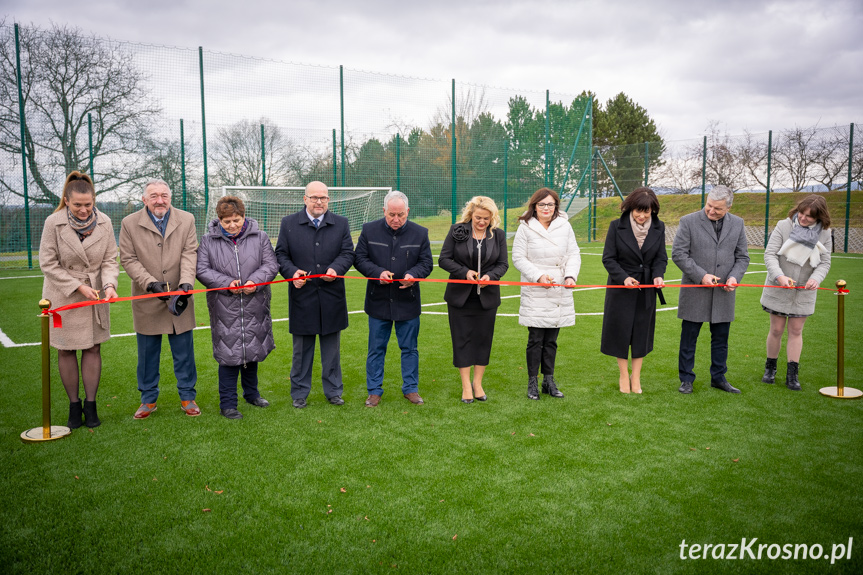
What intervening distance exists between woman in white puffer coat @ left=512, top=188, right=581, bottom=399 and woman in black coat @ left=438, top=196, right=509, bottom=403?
0.23 meters

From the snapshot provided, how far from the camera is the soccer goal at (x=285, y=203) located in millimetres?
15047

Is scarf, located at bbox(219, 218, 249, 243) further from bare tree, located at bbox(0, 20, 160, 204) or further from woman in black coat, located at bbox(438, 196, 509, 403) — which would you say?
bare tree, located at bbox(0, 20, 160, 204)

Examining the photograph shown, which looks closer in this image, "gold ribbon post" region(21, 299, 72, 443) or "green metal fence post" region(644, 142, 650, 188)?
"gold ribbon post" region(21, 299, 72, 443)

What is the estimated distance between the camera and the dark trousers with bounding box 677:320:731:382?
520cm

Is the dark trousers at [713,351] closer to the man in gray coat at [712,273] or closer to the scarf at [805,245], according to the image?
the man in gray coat at [712,273]

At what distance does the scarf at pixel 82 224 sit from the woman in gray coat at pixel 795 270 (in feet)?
18.1

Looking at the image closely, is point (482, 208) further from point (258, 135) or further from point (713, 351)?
point (258, 135)

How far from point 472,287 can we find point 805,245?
9.87ft

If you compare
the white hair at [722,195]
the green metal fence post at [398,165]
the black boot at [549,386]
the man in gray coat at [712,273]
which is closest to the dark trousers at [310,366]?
the black boot at [549,386]

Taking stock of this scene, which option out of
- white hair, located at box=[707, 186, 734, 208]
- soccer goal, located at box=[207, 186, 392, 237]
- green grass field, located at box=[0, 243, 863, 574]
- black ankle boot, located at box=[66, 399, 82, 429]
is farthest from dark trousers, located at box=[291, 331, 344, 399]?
soccer goal, located at box=[207, 186, 392, 237]

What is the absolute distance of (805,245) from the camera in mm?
5215

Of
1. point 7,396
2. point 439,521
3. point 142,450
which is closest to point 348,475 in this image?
point 439,521

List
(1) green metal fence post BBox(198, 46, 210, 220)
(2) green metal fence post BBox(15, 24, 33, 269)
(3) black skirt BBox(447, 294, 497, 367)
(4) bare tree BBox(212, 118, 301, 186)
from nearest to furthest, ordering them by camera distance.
→ (3) black skirt BBox(447, 294, 497, 367), (2) green metal fence post BBox(15, 24, 33, 269), (1) green metal fence post BBox(198, 46, 210, 220), (4) bare tree BBox(212, 118, 301, 186)

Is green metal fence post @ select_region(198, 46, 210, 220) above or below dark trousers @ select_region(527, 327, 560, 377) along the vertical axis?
above
